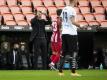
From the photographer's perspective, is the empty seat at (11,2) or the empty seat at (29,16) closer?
the empty seat at (29,16)

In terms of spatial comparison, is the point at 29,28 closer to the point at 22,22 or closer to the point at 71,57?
the point at 22,22

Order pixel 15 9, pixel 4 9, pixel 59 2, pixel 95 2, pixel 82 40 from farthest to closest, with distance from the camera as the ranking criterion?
pixel 95 2 < pixel 59 2 < pixel 15 9 < pixel 4 9 < pixel 82 40

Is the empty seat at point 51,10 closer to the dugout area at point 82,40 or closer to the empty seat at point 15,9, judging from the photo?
the dugout area at point 82,40

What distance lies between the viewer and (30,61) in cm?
1864

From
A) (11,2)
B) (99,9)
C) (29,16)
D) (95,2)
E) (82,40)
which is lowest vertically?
(82,40)

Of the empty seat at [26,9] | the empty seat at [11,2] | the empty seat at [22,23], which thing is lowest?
the empty seat at [22,23]

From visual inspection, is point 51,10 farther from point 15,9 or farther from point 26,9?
point 15,9

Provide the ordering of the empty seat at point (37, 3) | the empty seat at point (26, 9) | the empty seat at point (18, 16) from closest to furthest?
1. the empty seat at point (18, 16)
2. the empty seat at point (26, 9)
3. the empty seat at point (37, 3)

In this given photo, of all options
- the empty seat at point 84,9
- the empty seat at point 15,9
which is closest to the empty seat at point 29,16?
the empty seat at point 15,9

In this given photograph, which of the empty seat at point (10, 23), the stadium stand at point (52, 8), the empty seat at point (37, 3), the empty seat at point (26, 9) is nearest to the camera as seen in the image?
the empty seat at point (10, 23)

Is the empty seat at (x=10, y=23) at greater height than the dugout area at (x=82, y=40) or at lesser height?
greater

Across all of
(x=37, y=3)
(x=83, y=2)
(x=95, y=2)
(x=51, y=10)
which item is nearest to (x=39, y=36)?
(x=51, y=10)

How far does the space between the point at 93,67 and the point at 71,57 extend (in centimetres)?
721

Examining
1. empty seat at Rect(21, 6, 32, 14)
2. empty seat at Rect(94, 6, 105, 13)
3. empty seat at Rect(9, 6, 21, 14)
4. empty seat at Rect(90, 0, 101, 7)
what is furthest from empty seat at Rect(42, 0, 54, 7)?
empty seat at Rect(94, 6, 105, 13)
